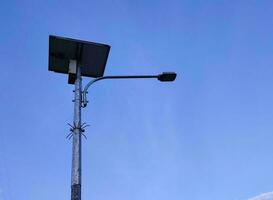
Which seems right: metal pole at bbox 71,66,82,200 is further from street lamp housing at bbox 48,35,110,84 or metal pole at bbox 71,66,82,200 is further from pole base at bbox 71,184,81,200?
street lamp housing at bbox 48,35,110,84

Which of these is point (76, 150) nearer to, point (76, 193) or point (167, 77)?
point (76, 193)

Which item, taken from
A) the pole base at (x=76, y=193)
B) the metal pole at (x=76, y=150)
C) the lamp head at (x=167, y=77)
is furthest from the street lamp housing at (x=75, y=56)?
the pole base at (x=76, y=193)

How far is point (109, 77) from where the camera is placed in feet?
31.9

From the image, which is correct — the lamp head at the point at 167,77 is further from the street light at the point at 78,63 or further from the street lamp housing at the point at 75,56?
the street lamp housing at the point at 75,56

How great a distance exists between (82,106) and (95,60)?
113 cm

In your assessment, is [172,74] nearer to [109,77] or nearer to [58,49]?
[109,77]

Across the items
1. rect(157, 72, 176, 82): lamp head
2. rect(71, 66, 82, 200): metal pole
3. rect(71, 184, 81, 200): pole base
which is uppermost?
rect(157, 72, 176, 82): lamp head

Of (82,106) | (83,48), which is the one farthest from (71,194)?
(83,48)

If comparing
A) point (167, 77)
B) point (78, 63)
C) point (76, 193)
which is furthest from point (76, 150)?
point (167, 77)

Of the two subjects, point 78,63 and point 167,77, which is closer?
point 78,63

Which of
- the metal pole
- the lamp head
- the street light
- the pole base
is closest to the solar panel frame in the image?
the street light

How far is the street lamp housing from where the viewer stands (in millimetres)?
8969

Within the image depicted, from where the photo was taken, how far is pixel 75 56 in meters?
9.30

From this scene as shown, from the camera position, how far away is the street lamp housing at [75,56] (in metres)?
8.97
